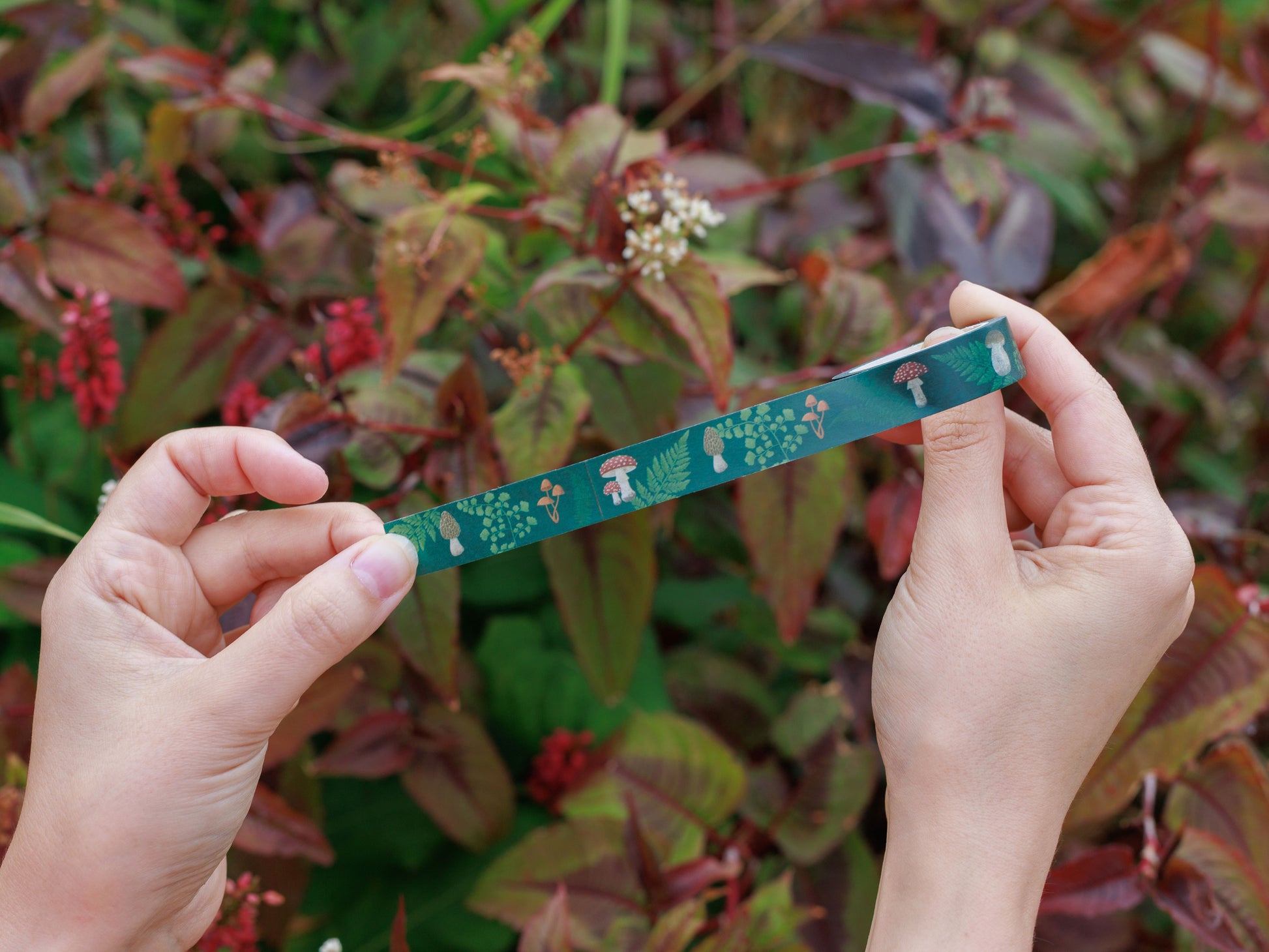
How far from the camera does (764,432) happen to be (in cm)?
56

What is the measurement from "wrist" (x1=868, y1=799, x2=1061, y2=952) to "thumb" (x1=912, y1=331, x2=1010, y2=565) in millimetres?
159

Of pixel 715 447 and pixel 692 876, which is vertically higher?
pixel 715 447

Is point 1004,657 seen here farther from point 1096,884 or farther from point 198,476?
point 198,476

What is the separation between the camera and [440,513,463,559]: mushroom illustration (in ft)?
1.89

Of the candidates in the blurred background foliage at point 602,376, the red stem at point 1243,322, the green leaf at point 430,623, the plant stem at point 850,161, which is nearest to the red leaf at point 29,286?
the blurred background foliage at point 602,376

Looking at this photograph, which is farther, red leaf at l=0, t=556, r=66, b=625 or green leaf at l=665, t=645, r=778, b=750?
green leaf at l=665, t=645, r=778, b=750

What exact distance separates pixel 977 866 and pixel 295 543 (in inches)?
18.7

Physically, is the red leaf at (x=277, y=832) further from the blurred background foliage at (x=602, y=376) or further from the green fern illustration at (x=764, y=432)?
the green fern illustration at (x=764, y=432)

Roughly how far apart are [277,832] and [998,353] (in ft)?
2.05

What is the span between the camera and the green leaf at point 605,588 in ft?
2.57

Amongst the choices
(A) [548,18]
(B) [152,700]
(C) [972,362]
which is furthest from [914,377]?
(A) [548,18]

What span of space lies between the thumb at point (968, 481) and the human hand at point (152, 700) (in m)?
0.33

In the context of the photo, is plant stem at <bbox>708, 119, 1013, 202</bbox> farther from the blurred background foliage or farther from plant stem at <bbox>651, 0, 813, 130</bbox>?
plant stem at <bbox>651, 0, 813, 130</bbox>

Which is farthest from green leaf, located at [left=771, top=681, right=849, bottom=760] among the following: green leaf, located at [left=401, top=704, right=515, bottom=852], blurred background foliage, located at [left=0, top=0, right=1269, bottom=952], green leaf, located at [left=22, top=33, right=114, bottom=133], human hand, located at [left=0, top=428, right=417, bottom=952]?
green leaf, located at [left=22, top=33, right=114, bottom=133]
